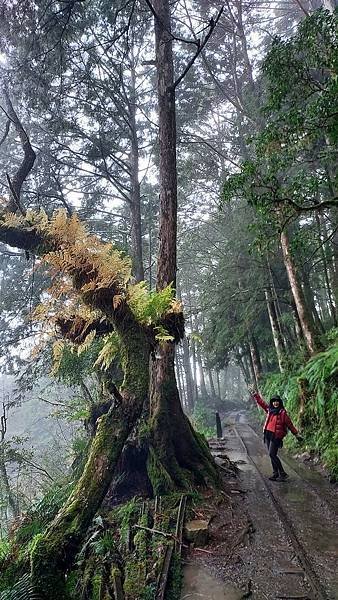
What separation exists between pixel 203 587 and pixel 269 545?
1306mm

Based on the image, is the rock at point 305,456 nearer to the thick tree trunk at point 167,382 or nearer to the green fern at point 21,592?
Answer: the thick tree trunk at point 167,382

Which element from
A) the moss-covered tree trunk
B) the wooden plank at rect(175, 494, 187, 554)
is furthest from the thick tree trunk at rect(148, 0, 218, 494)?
the moss-covered tree trunk

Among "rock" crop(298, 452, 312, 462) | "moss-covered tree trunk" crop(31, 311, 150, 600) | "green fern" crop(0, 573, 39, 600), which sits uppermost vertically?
"moss-covered tree trunk" crop(31, 311, 150, 600)

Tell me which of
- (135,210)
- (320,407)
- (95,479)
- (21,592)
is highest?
(135,210)

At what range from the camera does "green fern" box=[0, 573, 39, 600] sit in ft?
10.8

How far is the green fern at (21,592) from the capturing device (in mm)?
3293

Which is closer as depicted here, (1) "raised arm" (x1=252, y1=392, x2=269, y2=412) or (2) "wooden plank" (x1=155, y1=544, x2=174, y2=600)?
(2) "wooden plank" (x1=155, y1=544, x2=174, y2=600)

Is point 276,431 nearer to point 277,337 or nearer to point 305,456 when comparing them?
point 305,456

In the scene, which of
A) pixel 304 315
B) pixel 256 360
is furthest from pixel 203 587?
pixel 256 360

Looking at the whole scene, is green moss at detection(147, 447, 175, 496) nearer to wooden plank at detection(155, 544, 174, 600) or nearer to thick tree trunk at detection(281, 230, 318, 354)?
wooden plank at detection(155, 544, 174, 600)

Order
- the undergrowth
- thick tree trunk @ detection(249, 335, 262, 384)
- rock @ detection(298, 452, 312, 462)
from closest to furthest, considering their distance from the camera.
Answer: the undergrowth → rock @ detection(298, 452, 312, 462) → thick tree trunk @ detection(249, 335, 262, 384)

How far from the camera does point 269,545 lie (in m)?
5.30

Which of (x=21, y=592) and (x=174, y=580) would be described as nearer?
(x=21, y=592)

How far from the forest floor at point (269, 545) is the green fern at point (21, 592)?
177cm
